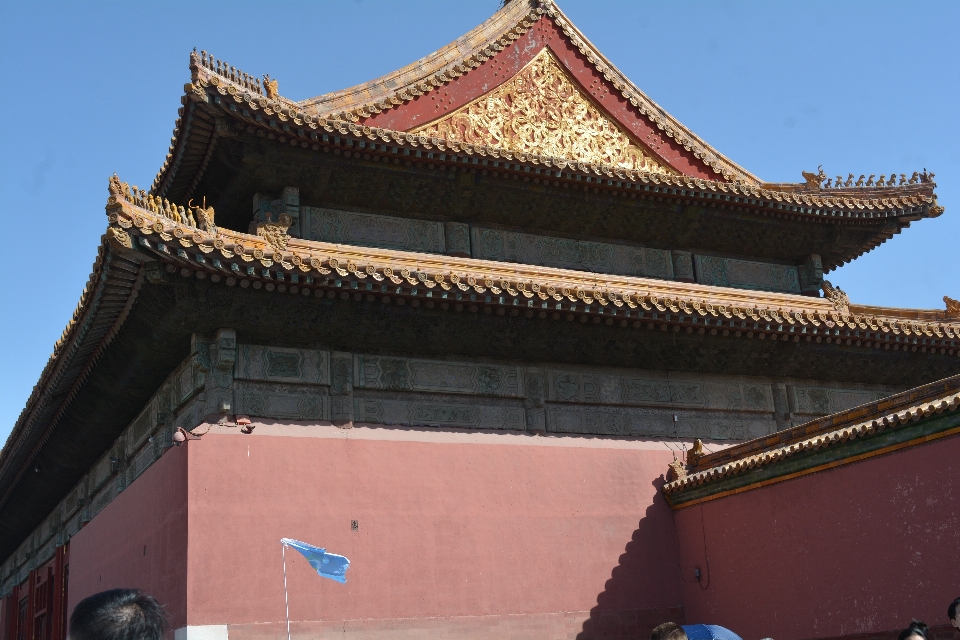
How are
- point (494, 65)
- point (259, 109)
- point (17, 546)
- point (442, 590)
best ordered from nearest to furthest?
point (442, 590) < point (259, 109) < point (494, 65) < point (17, 546)

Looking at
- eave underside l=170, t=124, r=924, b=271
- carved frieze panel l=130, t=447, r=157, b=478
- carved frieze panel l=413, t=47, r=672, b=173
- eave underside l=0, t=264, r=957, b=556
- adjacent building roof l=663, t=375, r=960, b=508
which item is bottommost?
adjacent building roof l=663, t=375, r=960, b=508

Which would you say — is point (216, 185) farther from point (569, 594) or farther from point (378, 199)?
point (569, 594)

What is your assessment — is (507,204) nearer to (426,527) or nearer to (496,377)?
(496,377)

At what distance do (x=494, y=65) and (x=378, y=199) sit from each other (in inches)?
141

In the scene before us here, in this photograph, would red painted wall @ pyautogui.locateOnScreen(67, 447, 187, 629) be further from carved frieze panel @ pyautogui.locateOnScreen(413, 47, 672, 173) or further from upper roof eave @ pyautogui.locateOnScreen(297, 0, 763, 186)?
carved frieze panel @ pyautogui.locateOnScreen(413, 47, 672, 173)

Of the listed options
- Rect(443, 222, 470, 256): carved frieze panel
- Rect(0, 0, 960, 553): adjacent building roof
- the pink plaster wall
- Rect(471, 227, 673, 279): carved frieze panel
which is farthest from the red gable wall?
the pink plaster wall

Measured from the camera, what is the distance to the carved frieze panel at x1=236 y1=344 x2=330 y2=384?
12297 millimetres

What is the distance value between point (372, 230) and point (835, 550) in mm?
7864

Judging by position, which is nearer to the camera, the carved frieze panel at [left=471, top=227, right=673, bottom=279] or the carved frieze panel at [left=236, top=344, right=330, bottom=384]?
the carved frieze panel at [left=236, top=344, right=330, bottom=384]

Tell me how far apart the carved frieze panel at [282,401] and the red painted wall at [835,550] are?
5315 mm

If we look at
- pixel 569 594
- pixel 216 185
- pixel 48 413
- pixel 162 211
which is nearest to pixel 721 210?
pixel 569 594

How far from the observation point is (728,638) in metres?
10.2

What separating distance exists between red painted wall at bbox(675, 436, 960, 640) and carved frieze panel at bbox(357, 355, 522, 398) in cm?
315

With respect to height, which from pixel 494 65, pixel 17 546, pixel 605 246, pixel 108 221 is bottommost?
pixel 17 546
